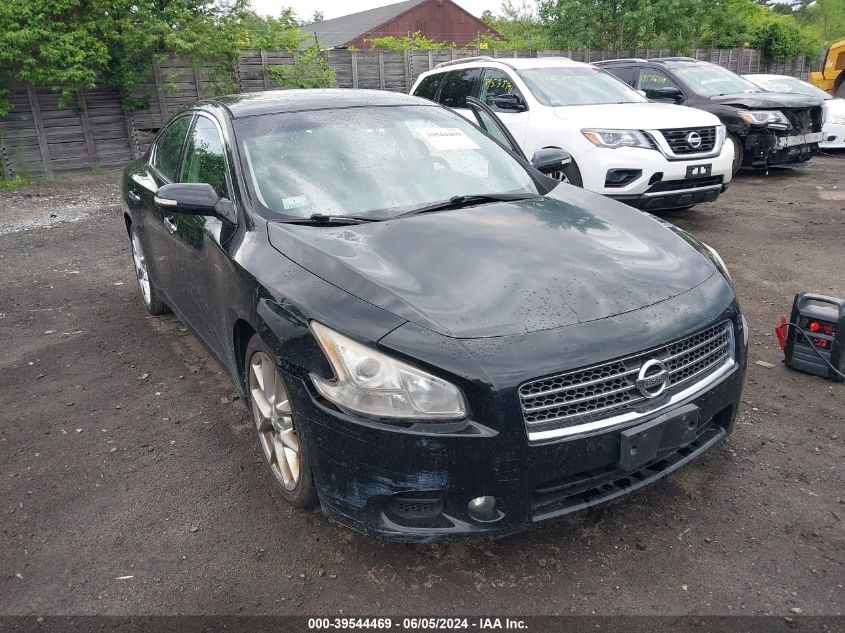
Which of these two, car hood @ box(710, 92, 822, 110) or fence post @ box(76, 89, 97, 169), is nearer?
car hood @ box(710, 92, 822, 110)

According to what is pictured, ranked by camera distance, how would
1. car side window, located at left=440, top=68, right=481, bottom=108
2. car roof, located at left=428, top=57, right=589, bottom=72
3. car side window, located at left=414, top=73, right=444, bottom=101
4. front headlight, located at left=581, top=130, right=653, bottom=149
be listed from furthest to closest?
car side window, located at left=414, top=73, right=444, bottom=101 < car side window, located at left=440, top=68, right=481, bottom=108 < car roof, located at left=428, top=57, right=589, bottom=72 < front headlight, located at left=581, top=130, right=653, bottom=149

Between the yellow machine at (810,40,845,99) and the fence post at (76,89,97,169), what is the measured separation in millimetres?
17185

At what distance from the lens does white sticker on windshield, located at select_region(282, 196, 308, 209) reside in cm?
313

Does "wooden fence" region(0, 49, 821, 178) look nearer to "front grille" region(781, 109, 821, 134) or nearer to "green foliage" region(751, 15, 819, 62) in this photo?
"front grille" region(781, 109, 821, 134)

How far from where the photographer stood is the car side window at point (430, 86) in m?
9.50

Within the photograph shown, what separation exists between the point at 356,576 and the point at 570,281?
1.37 m

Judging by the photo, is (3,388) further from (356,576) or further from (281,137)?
(356,576)

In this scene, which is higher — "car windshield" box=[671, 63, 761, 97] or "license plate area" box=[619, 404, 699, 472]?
"car windshield" box=[671, 63, 761, 97]

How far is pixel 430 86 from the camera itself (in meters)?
9.63

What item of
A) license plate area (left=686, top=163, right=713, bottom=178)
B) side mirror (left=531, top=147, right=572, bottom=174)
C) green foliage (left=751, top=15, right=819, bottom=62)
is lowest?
license plate area (left=686, top=163, right=713, bottom=178)

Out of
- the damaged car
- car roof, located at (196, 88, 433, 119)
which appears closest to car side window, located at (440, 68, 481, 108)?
the damaged car

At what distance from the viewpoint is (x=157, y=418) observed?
381 centimetres

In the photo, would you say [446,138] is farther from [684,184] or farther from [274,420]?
[684,184]

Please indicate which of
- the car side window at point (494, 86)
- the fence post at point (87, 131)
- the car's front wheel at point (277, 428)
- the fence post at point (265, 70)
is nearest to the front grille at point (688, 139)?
the car side window at point (494, 86)
